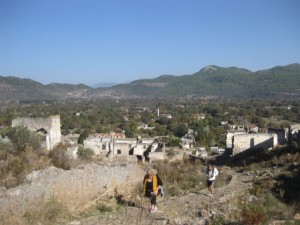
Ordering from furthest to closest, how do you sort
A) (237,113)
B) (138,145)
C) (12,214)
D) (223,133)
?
(237,113) < (223,133) < (138,145) < (12,214)

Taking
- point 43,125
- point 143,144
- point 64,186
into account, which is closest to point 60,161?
point 64,186

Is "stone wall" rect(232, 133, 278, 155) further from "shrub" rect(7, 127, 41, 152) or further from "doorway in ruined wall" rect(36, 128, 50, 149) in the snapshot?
"doorway in ruined wall" rect(36, 128, 50, 149)

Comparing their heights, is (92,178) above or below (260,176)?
above

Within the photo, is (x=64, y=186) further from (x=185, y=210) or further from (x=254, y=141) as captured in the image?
(x=254, y=141)

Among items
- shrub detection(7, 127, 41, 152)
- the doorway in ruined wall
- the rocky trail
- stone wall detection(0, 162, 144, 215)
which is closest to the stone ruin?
the doorway in ruined wall

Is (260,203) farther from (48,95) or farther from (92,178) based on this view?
(48,95)

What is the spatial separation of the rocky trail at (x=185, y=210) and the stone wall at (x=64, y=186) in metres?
0.79

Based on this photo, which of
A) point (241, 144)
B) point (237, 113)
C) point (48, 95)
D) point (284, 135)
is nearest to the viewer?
point (241, 144)

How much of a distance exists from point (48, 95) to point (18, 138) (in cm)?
15507

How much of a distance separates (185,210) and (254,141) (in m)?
12.7

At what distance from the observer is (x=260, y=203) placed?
356 inches

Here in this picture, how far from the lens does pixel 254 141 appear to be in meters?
20.8

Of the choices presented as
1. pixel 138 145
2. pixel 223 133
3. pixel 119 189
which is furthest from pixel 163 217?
pixel 223 133

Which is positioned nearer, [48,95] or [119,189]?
[119,189]
